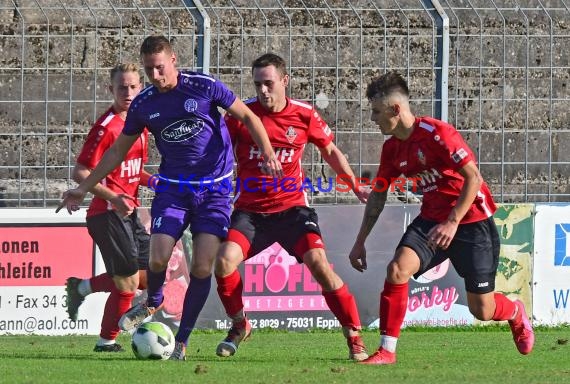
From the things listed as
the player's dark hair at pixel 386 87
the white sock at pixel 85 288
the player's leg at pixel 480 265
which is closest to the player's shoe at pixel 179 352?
the player's leg at pixel 480 265

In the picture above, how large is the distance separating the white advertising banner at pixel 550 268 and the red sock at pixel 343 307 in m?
4.04

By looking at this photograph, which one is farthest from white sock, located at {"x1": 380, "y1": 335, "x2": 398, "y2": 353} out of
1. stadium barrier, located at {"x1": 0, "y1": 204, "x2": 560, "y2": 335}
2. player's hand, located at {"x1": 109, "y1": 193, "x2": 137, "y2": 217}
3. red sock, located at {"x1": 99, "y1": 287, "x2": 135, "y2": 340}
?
stadium barrier, located at {"x1": 0, "y1": 204, "x2": 560, "y2": 335}

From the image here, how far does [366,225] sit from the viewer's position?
28.6 ft

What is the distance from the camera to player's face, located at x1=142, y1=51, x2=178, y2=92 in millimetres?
8523

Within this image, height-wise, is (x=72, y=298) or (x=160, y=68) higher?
(x=160, y=68)

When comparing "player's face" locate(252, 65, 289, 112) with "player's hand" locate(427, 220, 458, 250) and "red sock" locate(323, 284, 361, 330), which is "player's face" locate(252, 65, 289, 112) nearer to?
"red sock" locate(323, 284, 361, 330)

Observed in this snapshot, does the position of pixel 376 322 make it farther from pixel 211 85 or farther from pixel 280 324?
pixel 211 85

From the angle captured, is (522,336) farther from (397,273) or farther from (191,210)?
(191,210)

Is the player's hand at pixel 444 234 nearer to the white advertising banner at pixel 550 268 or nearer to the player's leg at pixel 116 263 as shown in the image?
the player's leg at pixel 116 263

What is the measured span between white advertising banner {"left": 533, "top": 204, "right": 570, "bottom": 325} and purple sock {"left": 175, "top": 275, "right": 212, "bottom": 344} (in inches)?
189

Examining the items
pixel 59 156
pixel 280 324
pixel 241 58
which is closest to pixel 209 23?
pixel 241 58

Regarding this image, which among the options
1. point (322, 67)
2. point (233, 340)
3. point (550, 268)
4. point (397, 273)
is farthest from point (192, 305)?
point (550, 268)

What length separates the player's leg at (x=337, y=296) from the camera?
8805mm

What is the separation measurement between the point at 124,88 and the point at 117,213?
3.15 feet
